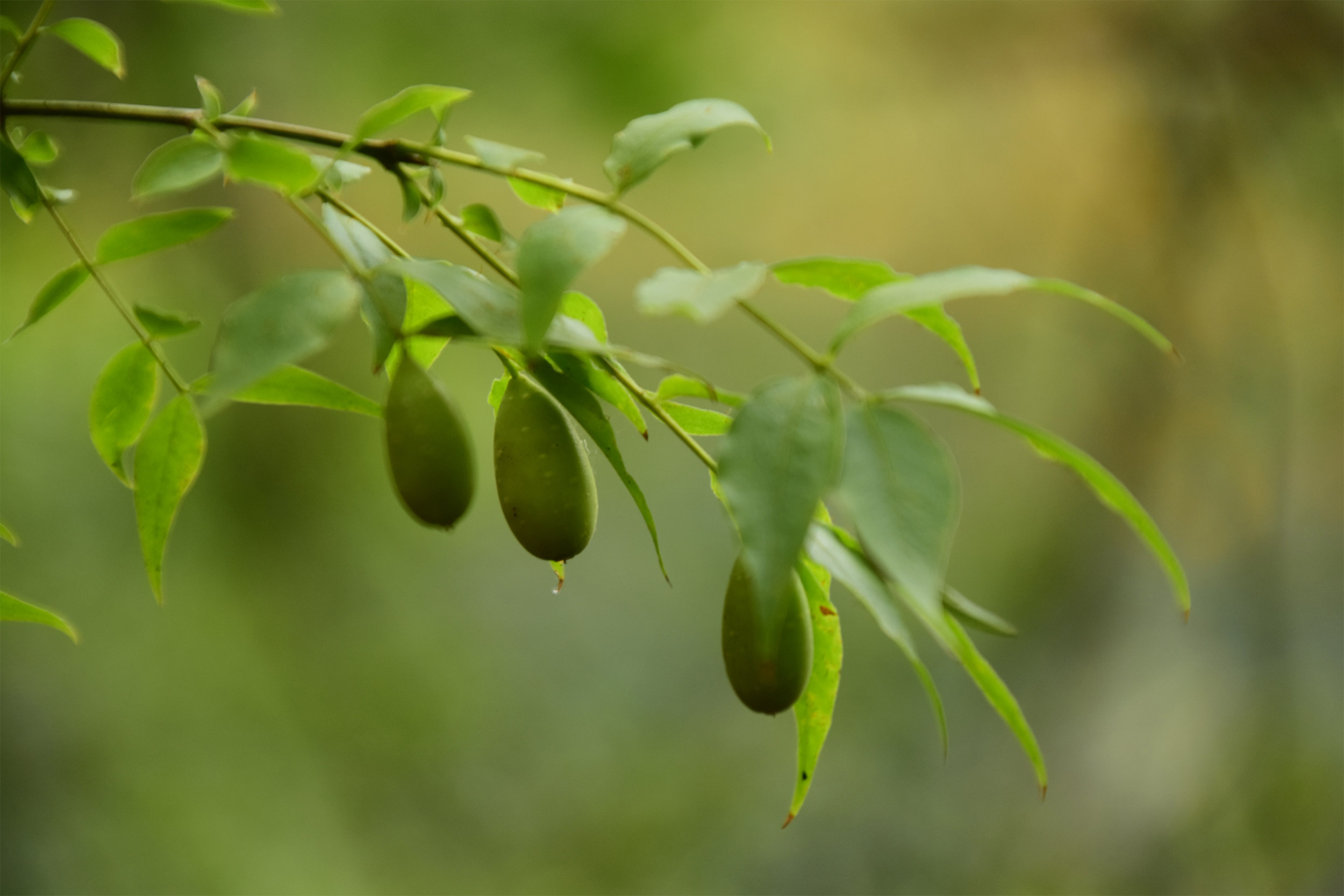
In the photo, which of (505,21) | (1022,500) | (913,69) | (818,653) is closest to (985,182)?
(913,69)

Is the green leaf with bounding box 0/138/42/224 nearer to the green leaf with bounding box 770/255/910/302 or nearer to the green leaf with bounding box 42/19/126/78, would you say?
the green leaf with bounding box 42/19/126/78

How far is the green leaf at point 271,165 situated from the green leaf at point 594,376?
72 millimetres

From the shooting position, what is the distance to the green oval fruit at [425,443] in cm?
24

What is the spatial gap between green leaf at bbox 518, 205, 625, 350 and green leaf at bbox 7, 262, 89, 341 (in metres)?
0.15

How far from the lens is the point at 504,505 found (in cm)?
27

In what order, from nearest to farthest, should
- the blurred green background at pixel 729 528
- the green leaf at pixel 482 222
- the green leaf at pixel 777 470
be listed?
1. the green leaf at pixel 777 470
2. the green leaf at pixel 482 222
3. the blurred green background at pixel 729 528

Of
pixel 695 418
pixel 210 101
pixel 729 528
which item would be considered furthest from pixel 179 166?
pixel 729 528

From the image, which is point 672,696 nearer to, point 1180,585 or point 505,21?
point 505,21

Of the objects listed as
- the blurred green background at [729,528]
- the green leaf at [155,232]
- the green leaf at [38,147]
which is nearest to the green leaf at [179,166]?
the green leaf at [155,232]

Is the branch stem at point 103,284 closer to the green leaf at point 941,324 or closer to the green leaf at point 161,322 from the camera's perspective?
the green leaf at point 161,322

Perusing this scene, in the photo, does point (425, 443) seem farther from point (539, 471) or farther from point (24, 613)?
point (24, 613)

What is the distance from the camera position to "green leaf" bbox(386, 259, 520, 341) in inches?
8.5

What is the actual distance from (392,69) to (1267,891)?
5.27 feet

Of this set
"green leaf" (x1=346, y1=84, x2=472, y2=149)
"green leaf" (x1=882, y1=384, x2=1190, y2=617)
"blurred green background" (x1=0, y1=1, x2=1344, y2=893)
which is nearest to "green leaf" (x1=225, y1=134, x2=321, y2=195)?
"green leaf" (x1=346, y1=84, x2=472, y2=149)
